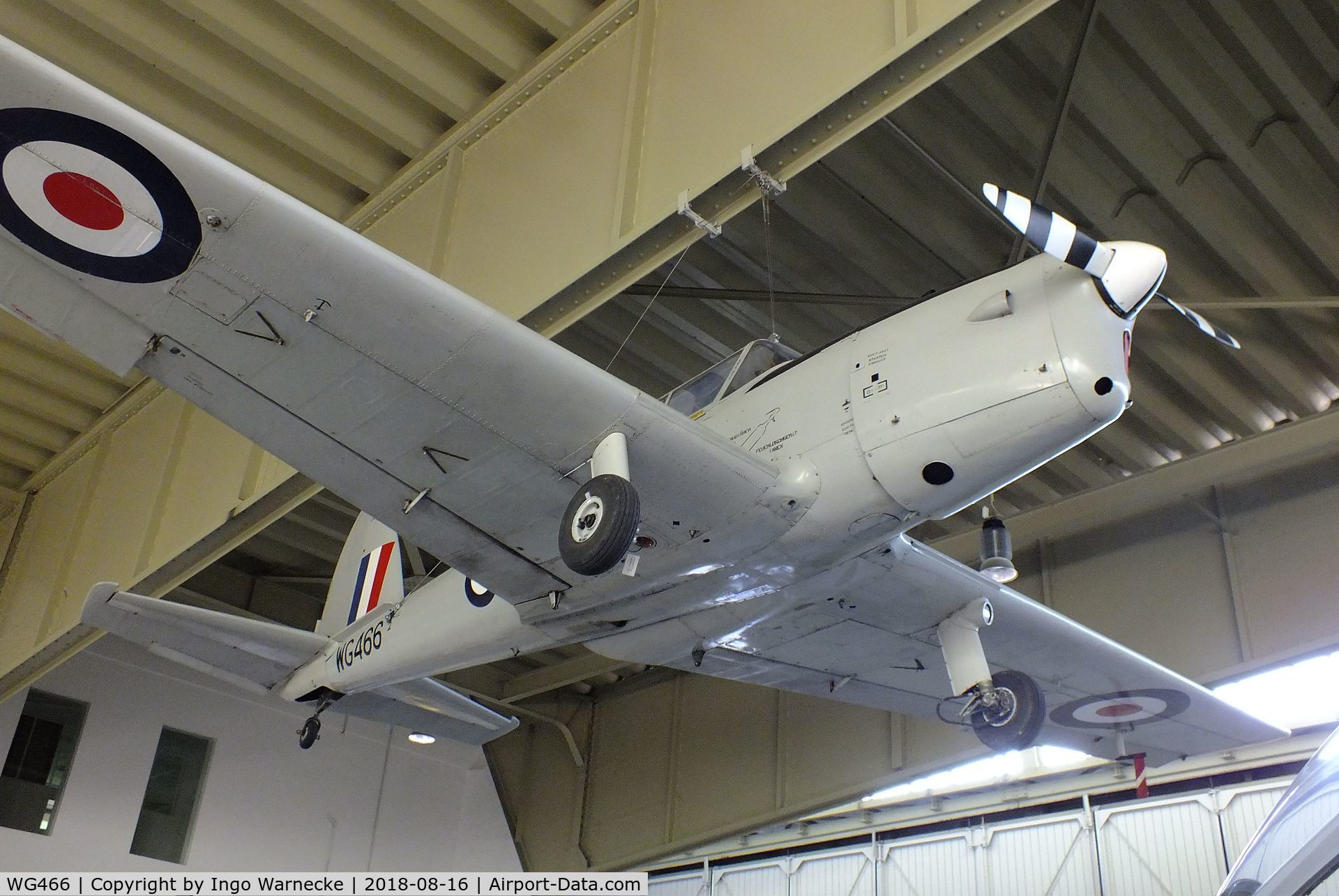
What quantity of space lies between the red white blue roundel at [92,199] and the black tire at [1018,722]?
458 centimetres

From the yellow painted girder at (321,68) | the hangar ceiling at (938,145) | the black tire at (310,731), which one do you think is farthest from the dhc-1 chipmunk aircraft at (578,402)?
the yellow painted girder at (321,68)

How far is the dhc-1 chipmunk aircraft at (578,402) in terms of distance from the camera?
4734 millimetres

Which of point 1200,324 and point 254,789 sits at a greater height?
point 1200,324

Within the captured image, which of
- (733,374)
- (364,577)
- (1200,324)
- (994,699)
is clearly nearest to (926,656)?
(994,699)

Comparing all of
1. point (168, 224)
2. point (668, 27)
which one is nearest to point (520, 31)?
point (668, 27)

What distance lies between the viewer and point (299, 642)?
911cm

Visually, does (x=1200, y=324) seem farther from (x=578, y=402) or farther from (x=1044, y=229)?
(x=578, y=402)

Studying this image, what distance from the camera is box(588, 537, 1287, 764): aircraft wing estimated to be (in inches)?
263

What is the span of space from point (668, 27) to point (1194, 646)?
702 centimetres

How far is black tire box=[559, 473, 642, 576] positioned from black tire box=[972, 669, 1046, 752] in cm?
252

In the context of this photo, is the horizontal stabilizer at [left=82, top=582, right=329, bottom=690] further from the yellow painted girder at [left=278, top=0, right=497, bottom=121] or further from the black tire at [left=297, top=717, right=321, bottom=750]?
the yellow painted girder at [left=278, top=0, right=497, bottom=121]

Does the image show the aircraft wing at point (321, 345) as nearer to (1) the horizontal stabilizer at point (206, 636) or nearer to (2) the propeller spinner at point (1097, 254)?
(2) the propeller spinner at point (1097, 254)
